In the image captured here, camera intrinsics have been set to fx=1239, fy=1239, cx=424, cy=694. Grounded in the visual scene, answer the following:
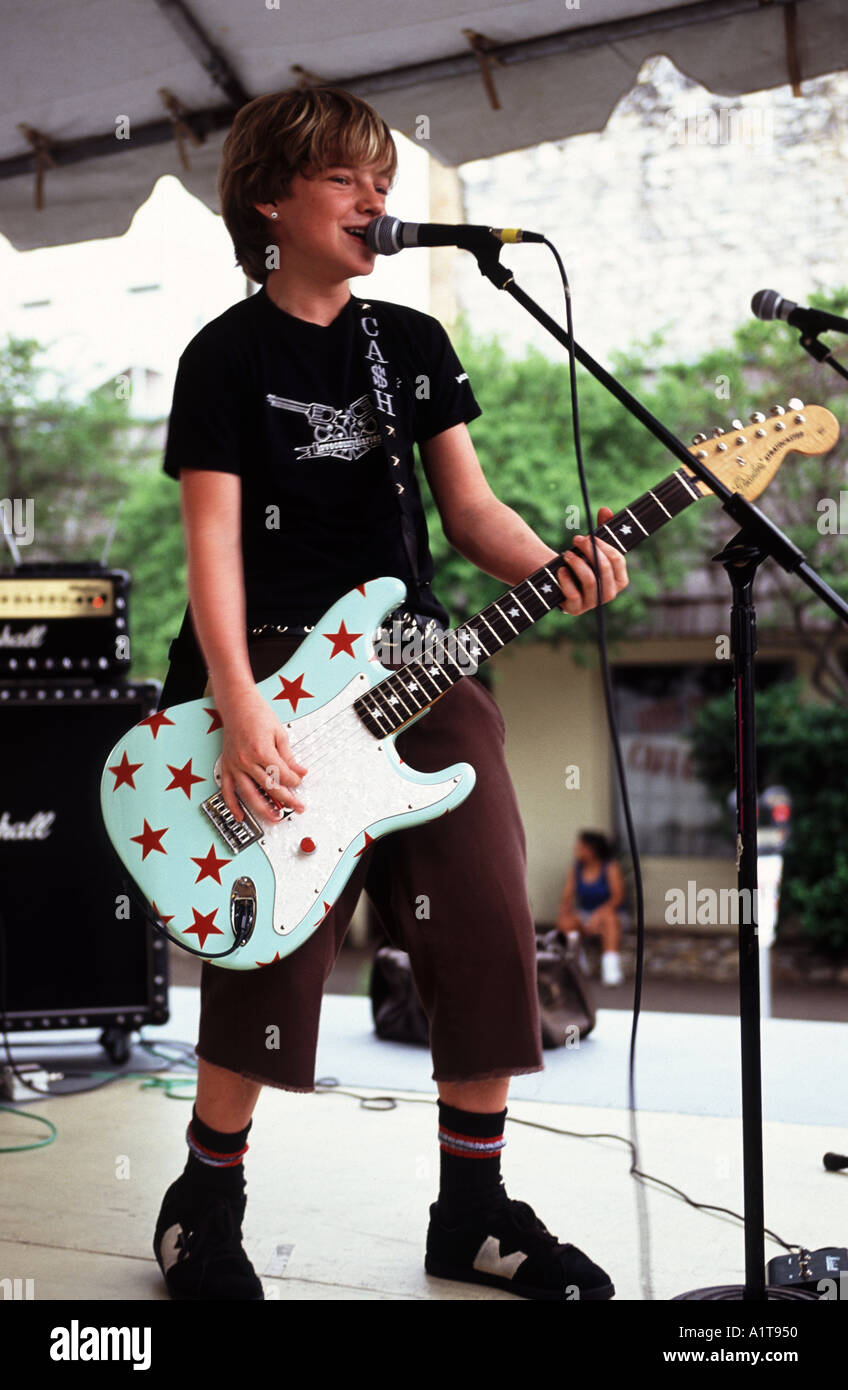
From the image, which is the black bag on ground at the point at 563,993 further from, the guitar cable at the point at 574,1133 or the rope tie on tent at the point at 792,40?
the rope tie on tent at the point at 792,40

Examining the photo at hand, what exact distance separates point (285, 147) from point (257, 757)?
868 mm

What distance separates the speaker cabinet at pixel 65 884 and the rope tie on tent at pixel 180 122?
145 cm

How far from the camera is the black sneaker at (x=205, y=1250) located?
1727 mm

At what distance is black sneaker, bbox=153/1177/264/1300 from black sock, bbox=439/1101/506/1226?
12.2 inches

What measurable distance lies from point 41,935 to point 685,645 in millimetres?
8278

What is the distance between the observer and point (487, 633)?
175 cm

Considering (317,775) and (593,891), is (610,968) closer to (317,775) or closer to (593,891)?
(593,891)

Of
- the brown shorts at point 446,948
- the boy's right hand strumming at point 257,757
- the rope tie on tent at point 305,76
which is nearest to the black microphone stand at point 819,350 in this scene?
the brown shorts at point 446,948

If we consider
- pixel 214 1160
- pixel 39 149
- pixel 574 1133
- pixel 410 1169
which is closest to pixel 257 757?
pixel 214 1160

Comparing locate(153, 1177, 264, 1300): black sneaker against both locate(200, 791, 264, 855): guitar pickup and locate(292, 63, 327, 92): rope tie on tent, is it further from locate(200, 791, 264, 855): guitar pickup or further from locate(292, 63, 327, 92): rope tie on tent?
locate(292, 63, 327, 92): rope tie on tent

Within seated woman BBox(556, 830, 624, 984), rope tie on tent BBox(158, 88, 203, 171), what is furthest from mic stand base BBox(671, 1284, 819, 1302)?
seated woman BBox(556, 830, 624, 984)

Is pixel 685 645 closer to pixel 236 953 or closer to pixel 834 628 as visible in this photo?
pixel 834 628

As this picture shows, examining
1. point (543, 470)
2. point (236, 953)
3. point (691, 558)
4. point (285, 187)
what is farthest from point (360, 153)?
point (691, 558)

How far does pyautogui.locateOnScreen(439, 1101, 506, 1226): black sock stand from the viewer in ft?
6.04
